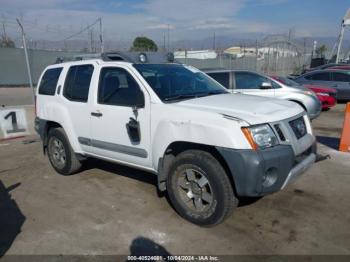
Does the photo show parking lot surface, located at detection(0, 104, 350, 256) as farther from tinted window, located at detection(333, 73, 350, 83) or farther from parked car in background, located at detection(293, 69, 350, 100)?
tinted window, located at detection(333, 73, 350, 83)

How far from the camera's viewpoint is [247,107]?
380cm

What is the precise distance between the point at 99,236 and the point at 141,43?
150 ft

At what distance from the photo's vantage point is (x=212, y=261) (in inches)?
127

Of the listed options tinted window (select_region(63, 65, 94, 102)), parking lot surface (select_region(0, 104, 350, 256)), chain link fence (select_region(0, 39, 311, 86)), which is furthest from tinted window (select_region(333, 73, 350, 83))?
tinted window (select_region(63, 65, 94, 102))

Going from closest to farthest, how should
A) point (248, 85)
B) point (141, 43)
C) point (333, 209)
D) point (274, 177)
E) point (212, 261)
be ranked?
point (212, 261)
point (274, 177)
point (333, 209)
point (248, 85)
point (141, 43)

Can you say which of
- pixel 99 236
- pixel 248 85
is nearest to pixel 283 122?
pixel 99 236

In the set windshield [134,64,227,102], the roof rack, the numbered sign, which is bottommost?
the numbered sign

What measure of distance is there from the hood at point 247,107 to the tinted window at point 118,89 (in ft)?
2.18

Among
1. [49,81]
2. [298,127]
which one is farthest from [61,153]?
[298,127]

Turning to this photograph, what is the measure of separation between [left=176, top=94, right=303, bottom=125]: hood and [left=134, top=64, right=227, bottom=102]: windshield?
0.83 feet

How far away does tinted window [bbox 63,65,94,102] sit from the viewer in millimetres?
4957

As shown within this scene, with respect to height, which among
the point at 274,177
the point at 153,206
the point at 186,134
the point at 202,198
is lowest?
the point at 153,206

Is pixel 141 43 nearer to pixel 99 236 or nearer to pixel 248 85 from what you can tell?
pixel 248 85

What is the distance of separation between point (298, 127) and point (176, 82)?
63.9 inches
